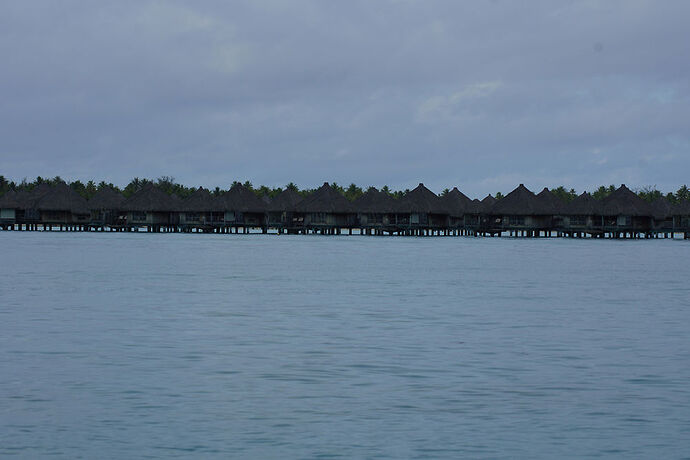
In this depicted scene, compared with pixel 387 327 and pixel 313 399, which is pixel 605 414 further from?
pixel 387 327

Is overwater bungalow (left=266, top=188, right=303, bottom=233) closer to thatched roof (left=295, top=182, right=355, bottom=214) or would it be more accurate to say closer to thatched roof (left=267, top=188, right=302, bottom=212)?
thatched roof (left=267, top=188, right=302, bottom=212)

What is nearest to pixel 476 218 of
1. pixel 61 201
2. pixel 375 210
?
pixel 375 210

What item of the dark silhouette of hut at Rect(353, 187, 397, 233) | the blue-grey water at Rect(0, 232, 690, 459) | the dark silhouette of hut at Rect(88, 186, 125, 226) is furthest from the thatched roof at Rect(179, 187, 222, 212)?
the blue-grey water at Rect(0, 232, 690, 459)

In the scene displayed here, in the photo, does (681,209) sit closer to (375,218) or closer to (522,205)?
(522,205)

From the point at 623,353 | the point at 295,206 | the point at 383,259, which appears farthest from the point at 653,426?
the point at 295,206

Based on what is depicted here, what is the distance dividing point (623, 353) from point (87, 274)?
2785 cm

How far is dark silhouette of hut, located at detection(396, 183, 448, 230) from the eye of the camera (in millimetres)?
102250

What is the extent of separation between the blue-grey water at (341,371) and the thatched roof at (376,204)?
65770 mm

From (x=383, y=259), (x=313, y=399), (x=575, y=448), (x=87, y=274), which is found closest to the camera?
(x=575, y=448)

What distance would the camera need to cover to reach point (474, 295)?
3378 cm

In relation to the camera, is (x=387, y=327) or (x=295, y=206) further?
(x=295, y=206)

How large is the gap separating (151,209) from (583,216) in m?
43.9

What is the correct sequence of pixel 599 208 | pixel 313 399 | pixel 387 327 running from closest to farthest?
pixel 313 399, pixel 387 327, pixel 599 208

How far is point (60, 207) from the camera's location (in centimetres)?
→ 10862
